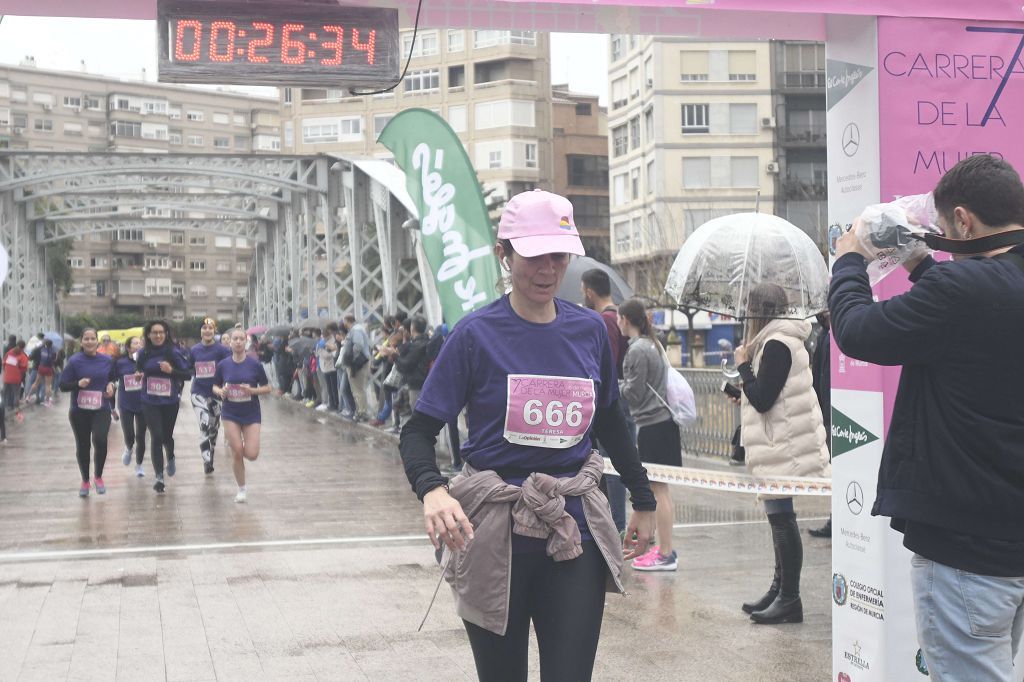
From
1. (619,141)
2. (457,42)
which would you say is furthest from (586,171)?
(457,42)

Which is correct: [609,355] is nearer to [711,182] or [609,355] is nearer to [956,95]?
[956,95]

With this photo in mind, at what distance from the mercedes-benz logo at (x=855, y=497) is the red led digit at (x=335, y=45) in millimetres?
2779

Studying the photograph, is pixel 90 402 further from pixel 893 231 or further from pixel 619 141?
pixel 619 141

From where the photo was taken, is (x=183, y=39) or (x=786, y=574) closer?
(x=183, y=39)

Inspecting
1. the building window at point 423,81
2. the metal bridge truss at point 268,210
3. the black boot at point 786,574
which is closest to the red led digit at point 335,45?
the black boot at point 786,574

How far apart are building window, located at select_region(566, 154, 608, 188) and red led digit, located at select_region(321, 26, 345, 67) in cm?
8390

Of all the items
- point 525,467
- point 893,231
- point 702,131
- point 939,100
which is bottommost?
point 525,467

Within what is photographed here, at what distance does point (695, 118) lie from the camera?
70.6m

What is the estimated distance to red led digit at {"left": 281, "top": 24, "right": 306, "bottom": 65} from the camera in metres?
5.41

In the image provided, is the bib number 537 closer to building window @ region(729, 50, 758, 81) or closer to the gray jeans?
the gray jeans

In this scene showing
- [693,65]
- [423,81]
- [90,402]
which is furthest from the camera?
[423,81]

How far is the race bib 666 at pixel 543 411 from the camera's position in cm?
368

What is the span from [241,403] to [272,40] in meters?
8.70

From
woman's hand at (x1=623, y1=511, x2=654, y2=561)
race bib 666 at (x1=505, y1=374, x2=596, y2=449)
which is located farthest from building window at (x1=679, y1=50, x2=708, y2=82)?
race bib 666 at (x1=505, y1=374, x2=596, y2=449)
